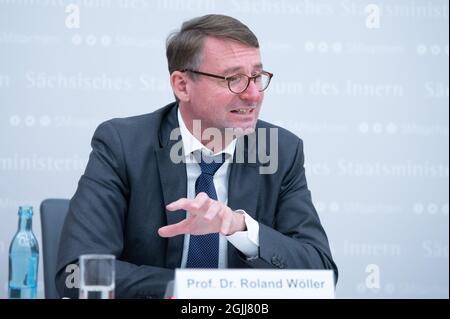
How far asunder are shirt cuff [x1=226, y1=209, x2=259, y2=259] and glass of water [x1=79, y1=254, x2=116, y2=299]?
1.94 ft

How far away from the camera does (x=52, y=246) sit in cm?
275

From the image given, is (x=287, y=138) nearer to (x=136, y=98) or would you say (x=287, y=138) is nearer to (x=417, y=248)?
(x=136, y=98)

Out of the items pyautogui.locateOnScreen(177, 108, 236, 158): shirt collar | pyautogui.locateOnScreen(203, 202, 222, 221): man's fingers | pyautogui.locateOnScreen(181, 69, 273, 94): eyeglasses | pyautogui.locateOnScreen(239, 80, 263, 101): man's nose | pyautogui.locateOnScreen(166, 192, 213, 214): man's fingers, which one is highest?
pyautogui.locateOnScreen(181, 69, 273, 94): eyeglasses

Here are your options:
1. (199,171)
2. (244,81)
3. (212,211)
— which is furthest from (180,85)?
(212,211)

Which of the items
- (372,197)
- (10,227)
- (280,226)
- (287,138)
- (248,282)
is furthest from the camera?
(372,197)

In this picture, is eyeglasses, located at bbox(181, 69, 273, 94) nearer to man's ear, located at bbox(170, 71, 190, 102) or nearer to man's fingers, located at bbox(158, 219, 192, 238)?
man's ear, located at bbox(170, 71, 190, 102)

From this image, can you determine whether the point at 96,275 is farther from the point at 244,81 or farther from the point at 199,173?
the point at 244,81

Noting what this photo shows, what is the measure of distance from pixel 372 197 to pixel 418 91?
714 millimetres

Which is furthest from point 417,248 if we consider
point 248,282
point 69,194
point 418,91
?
point 248,282

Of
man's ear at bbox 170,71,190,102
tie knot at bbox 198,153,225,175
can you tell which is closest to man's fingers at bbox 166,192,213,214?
tie knot at bbox 198,153,225,175

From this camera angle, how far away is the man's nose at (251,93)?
2.67 metres

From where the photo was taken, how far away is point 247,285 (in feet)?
5.29

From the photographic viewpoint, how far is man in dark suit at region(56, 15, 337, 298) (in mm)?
2467

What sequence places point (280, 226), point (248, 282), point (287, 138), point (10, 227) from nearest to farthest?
point (248, 282) < point (280, 226) < point (287, 138) < point (10, 227)
